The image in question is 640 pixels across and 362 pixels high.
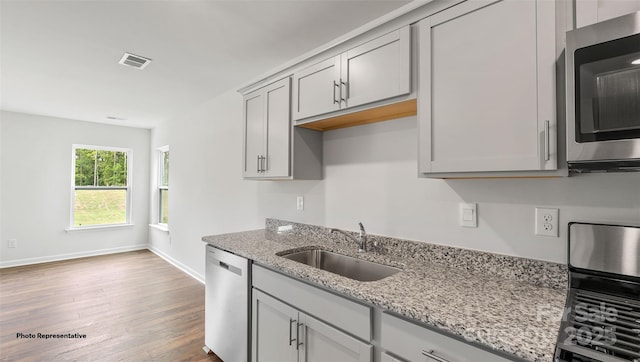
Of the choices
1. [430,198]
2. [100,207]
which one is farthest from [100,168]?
[430,198]

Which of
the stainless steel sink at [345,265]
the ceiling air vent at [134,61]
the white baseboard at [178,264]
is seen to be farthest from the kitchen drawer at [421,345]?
the white baseboard at [178,264]

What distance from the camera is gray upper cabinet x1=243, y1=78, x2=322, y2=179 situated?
2.27 m

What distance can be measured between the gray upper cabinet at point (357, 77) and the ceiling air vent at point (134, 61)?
1420 mm

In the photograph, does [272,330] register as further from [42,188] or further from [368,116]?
[42,188]

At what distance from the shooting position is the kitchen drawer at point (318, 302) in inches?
49.9

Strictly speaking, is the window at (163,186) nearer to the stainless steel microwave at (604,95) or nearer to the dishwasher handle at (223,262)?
the dishwasher handle at (223,262)

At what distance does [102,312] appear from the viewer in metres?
3.02

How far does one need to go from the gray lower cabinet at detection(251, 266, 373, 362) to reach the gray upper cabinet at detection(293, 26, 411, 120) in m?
1.09

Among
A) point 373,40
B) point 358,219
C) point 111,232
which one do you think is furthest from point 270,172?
point 111,232

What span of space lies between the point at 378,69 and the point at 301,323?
1432 mm

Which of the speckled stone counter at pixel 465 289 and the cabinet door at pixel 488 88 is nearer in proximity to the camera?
the speckled stone counter at pixel 465 289

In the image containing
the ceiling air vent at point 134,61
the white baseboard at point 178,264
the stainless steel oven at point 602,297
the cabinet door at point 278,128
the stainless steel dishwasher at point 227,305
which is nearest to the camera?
the stainless steel oven at point 602,297

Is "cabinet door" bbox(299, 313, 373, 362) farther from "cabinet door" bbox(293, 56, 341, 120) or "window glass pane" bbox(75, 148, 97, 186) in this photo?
"window glass pane" bbox(75, 148, 97, 186)

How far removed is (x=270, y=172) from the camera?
2420 mm
